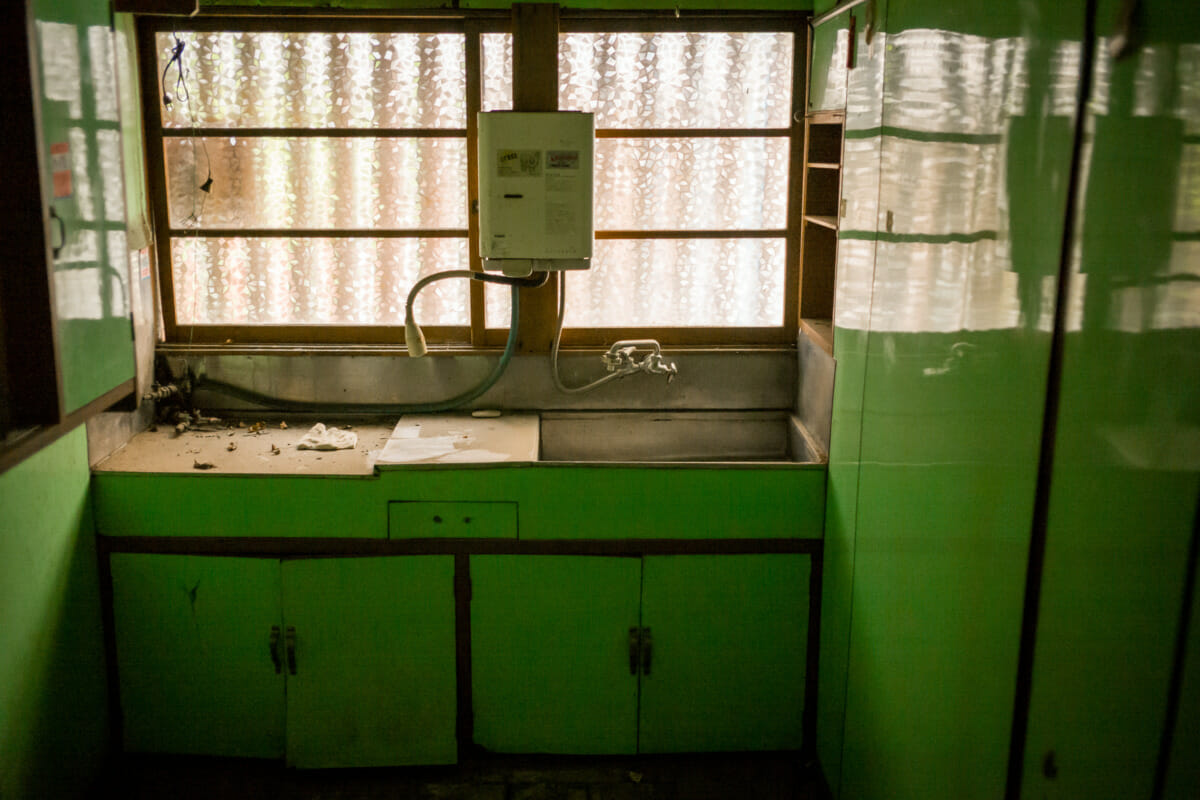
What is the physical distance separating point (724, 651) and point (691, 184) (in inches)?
55.6

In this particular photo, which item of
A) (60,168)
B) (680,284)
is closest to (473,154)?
(680,284)

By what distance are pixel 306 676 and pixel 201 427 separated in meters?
0.86

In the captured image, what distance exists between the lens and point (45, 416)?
2154 millimetres

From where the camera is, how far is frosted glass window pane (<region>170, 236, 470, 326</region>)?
10.2ft

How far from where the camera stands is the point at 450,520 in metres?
2.73

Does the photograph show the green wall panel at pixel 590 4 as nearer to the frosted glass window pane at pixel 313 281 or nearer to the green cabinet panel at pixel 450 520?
the frosted glass window pane at pixel 313 281

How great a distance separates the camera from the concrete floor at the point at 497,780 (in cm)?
279

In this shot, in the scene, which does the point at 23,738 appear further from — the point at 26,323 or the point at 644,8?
the point at 644,8

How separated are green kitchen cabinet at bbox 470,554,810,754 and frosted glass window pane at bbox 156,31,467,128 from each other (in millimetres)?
1391

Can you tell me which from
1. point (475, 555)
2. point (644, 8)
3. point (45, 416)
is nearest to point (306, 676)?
point (475, 555)

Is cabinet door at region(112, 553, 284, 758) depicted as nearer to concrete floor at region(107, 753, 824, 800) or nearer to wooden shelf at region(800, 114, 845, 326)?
concrete floor at region(107, 753, 824, 800)

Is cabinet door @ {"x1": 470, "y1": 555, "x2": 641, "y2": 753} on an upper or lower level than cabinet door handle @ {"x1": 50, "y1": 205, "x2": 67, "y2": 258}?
lower

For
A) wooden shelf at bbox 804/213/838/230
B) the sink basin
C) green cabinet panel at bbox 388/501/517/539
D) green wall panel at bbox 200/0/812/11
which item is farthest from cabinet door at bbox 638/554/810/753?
green wall panel at bbox 200/0/812/11

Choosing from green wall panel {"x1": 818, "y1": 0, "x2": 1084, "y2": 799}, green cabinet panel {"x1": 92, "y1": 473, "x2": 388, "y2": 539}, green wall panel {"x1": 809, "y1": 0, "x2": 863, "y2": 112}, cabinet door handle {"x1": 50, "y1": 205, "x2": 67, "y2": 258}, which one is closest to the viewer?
green wall panel {"x1": 818, "y1": 0, "x2": 1084, "y2": 799}
